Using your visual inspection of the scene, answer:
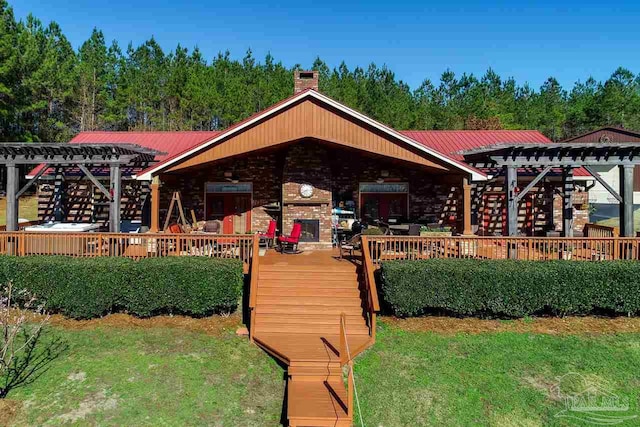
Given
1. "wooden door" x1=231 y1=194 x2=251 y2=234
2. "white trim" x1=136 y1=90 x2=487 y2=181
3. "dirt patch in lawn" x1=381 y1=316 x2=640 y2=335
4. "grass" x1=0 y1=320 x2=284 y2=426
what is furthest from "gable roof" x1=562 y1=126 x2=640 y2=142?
"grass" x1=0 y1=320 x2=284 y2=426

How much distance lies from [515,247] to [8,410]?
416 inches

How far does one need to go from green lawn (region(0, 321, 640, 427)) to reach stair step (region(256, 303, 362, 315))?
780 mm

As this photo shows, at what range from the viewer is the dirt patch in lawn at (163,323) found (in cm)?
861

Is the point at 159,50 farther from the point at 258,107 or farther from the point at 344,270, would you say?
the point at 344,270

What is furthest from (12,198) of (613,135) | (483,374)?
(613,135)

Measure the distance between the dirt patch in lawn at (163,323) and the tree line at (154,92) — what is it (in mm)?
27726

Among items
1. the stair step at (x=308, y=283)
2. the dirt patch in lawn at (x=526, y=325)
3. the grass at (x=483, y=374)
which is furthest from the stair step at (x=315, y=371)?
the stair step at (x=308, y=283)

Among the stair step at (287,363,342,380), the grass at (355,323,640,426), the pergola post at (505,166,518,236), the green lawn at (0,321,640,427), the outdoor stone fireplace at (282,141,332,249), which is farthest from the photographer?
the outdoor stone fireplace at (282,141,332,249)

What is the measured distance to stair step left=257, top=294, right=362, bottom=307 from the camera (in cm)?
903

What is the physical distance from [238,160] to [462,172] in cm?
817

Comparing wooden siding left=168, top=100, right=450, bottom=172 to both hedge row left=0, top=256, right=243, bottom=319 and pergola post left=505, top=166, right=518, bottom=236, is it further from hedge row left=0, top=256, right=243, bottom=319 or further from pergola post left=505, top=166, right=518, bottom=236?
hedge row left=0, top=256, right=243, bottom=319

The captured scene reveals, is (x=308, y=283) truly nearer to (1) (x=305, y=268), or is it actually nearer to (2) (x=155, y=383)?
(1) (x=305, y=268)

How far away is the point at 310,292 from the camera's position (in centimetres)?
937

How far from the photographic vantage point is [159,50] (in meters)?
45.2
